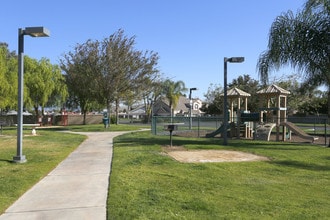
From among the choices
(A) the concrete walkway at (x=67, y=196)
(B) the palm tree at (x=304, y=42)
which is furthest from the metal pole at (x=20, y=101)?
(B) the palm tree at (x=304, y=42)

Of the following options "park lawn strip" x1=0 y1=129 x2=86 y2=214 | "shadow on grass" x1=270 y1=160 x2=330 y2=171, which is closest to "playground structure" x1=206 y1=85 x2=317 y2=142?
"shadow on grass" x1=270 y1=160 x2=330 y2=171

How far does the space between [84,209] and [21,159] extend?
19.7ft

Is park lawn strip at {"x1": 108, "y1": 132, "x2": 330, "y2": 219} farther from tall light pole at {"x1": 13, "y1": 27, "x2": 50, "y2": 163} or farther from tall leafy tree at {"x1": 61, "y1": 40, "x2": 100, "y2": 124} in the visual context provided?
tall leafy tree at {"x1": 61, "y1": 40, "x2": 100, "y2": 124}

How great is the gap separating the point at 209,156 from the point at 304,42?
744 centimetres

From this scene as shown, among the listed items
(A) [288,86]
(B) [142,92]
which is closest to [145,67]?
(B) [142,92]

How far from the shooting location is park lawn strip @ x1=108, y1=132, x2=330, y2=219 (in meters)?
5.88

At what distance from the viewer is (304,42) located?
1686cm

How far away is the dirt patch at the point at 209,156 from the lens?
12.0 meters

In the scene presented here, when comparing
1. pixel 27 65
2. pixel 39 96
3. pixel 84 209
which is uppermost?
pixel 27 65

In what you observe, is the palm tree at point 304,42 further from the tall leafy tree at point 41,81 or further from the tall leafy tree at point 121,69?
the tall leafy tree at point 41,81

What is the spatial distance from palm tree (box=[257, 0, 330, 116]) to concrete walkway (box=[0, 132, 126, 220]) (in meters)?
10.4

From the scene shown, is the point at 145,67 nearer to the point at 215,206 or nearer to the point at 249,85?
the point at 249,85

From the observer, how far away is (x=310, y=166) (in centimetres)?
1102

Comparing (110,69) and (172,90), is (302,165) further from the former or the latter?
(172,90)
